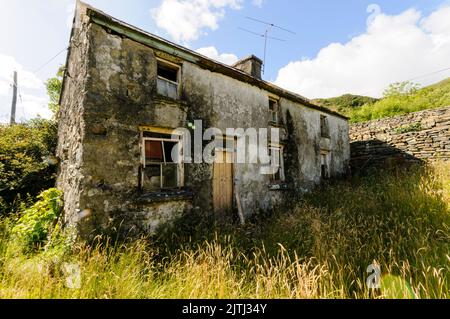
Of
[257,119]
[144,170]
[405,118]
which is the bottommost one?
[144,170]

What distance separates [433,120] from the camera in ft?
37.5

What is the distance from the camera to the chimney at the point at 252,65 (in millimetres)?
10914

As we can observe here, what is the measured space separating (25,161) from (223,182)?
6483 millimetres

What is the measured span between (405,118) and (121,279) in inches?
616

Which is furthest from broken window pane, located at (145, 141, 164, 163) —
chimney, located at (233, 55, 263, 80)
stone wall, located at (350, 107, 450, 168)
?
stone wall, located at (350, 107, 450, 168)

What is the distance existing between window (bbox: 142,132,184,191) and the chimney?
251 inches

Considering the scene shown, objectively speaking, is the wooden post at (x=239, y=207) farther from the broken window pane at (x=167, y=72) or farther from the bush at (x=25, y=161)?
the bush at (x=25, y=161)

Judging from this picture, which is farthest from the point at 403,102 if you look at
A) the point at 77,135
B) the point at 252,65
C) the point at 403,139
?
the point at 77,135

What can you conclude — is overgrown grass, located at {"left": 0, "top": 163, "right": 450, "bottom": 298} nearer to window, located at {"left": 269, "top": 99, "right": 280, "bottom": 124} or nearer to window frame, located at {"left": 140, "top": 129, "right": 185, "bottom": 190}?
window frame, located at {"left": 140, "top": 129, "right": 185, "bottom": 190}

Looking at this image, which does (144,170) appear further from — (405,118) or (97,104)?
(405,118)

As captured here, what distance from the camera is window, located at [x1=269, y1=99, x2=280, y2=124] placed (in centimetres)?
947

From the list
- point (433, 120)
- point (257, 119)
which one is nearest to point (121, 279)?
point (257, 119)

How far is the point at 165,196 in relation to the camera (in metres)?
5.69

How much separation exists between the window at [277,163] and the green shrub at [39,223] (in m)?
6.92
